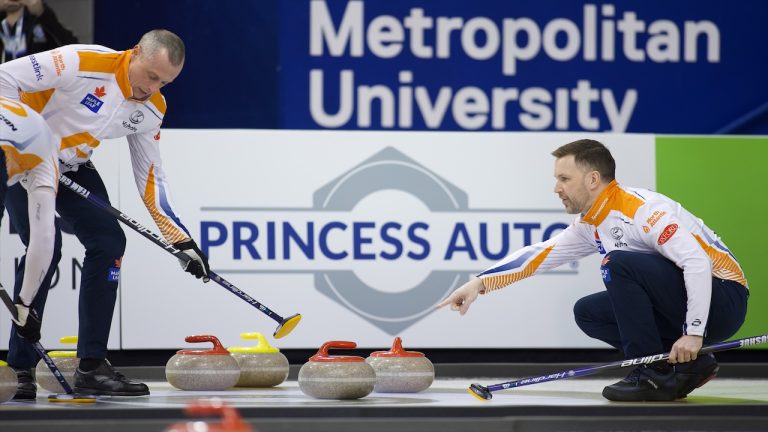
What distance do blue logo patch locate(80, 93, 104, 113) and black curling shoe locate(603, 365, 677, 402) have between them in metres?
1.81

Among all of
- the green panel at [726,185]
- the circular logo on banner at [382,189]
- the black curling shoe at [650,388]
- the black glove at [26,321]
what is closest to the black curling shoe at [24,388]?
the black glove at [26,321]

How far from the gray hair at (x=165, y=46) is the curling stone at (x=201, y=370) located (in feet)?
3.23

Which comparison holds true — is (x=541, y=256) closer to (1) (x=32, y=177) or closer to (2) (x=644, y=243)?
(2) (x=644, y=243)

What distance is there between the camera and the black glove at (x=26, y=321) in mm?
3361

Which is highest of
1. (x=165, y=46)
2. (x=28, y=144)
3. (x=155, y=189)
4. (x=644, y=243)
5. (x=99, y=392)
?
(x=165, y=46)

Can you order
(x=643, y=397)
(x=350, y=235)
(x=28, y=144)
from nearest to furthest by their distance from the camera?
1. (x=28, y=144)
2. (x=643, y=397)
3. (x=350, y=235)

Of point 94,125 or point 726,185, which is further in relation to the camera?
point 726,185

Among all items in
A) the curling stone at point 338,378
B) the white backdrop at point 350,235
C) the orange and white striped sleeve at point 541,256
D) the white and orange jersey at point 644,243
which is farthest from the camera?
the white backdrop at point 350,235

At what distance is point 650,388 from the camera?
3.53 metres

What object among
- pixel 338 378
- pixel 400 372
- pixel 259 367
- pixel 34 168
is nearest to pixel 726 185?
pixel 400 372

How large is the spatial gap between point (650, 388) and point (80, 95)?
197cm

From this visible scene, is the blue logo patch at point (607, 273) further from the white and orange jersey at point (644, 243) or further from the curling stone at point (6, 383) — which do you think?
the curling stone at point (6, 383)

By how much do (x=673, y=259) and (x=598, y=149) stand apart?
1.39 ft

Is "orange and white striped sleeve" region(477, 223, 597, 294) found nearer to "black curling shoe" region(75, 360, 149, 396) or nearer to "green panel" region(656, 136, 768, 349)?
"black curling shoe" region(75, 360, 149, 396)
